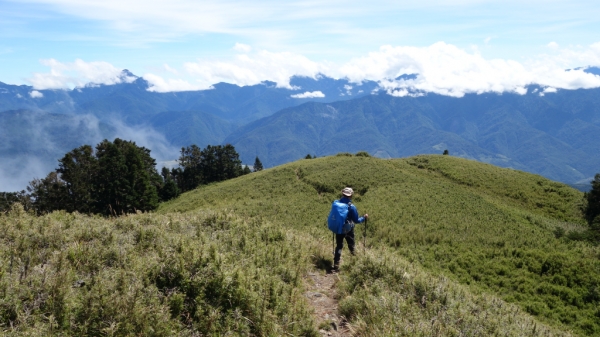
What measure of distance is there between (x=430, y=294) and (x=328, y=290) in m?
2.77

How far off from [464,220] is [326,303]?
19.6 metres

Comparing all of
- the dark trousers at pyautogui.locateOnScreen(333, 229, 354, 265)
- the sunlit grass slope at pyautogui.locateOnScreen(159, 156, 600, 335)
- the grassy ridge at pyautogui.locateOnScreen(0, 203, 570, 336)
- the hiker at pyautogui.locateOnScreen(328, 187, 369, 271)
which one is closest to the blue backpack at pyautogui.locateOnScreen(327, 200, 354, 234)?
the hiker at pyautogui.locateOnScreen(328, 187, 369, 271)

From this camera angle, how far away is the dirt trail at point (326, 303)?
7266 mm

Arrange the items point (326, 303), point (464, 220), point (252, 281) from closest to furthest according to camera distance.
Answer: point (252, 281) → point (326, 303) → point (464, 220)

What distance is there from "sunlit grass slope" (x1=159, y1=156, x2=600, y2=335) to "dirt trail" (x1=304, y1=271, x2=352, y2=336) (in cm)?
547

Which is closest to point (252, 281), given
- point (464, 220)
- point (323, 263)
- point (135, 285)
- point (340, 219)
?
point (135, 285)

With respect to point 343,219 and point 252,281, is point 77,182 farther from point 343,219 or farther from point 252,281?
point 252,281

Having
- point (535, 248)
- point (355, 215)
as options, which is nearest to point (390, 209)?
point (535, 248)

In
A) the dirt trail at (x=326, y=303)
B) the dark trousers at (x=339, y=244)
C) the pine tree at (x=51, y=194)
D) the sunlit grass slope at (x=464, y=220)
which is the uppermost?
the dark trousers at (x=339, y=244)

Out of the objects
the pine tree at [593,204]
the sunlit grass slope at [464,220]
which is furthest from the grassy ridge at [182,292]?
the pine tree at [593,204]

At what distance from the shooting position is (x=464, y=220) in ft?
81.0

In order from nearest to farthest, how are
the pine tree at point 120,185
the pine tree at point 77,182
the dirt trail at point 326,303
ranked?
the dirt trail at point 326,303 → the pine tree at point 120,185 → the pine tree at point 77,182

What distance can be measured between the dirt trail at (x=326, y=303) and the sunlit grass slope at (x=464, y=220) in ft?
17.9

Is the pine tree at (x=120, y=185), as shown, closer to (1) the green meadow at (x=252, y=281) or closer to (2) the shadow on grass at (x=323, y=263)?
(1) the green meadow at (x=252, y=281)
